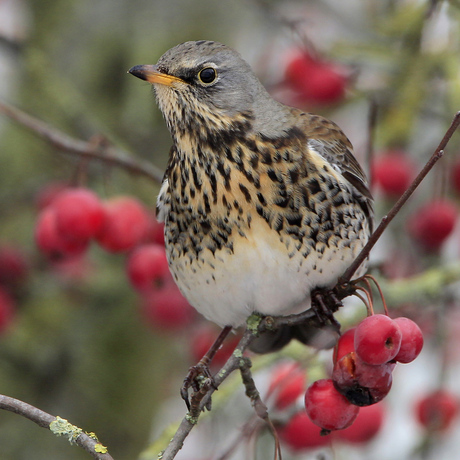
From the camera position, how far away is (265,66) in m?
4.76

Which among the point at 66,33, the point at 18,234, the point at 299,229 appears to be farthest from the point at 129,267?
the point at 66,33

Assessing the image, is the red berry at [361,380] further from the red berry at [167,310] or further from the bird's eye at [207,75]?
the red berry at [167,310]

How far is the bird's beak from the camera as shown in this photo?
8.71 ft

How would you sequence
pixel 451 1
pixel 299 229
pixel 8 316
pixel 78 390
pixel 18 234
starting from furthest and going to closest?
pixel 18 234 → pixel 78 390 → pixel 8 316 → pixel 451 1 → pixel 299 229

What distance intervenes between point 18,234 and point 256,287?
7.48 feet

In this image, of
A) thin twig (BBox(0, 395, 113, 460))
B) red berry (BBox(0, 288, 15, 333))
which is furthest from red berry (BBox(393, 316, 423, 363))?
red berry (BBox(0, 288, 15, 333))

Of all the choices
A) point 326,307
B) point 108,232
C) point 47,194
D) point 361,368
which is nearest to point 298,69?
point 47,194

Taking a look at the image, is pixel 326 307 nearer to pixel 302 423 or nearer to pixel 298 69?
pixel 302 423

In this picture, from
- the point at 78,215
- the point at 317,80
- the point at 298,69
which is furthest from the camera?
the point at 298,69

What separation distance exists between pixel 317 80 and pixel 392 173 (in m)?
0.67

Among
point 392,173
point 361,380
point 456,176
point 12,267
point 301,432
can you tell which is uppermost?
point 456,176

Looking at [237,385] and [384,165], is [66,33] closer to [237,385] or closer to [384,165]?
[384,165]

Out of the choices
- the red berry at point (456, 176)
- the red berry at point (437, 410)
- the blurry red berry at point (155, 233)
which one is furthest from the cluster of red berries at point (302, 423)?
the red berry at point (456, 176)

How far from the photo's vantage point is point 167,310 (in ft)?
12.9
